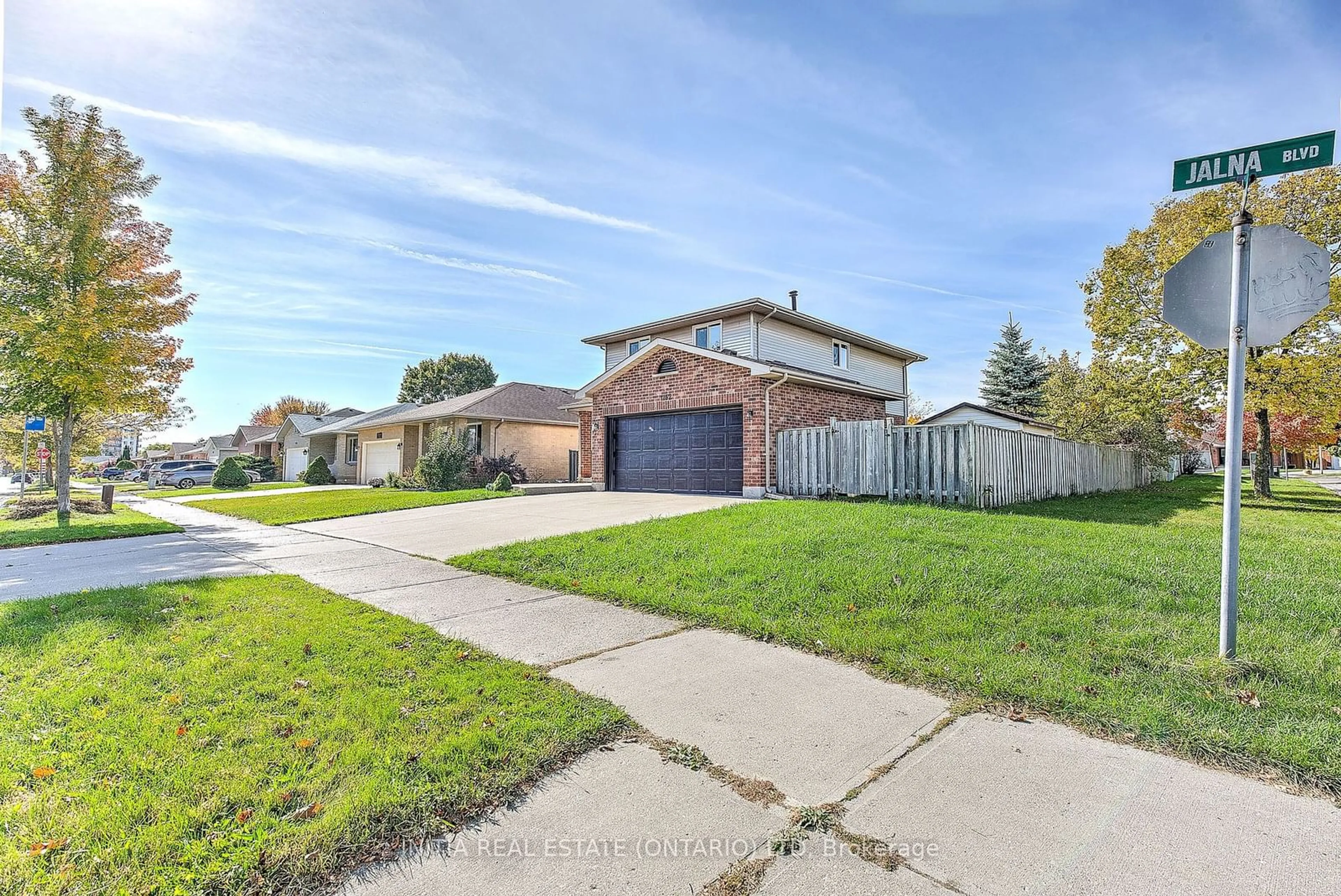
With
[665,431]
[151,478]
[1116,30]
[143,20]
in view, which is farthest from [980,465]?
[151,478]

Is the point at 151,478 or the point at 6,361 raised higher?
the point at 6,361

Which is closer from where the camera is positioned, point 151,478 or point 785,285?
point 785,285

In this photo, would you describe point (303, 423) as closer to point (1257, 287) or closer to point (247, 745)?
point (247, 745)

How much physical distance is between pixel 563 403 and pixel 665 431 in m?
12.6

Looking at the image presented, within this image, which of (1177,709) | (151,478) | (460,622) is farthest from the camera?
(151,478)

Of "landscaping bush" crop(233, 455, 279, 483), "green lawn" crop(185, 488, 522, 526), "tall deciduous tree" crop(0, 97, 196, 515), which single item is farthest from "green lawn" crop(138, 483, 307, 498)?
"tall deciduous tree" crop(0, 97, 196, 515)

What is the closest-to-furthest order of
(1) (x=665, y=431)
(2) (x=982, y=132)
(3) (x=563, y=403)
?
(2) (x=982, y=132) < (1) (x=665, y=431) < (3) (x=563, y=403)

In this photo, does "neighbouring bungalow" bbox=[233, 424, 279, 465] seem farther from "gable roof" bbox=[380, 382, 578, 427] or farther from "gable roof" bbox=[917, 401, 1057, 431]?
"gable roof" bbox=[917, 401, 1057, 431]

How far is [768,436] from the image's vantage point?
14117 millimetres

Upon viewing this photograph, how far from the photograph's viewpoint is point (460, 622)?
527 centimetres

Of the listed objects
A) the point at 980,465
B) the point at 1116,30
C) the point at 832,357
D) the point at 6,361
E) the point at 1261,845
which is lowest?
the point at 1261,845

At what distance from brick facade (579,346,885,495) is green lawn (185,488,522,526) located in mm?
4119

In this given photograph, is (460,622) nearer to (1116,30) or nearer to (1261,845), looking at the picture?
(1261,845)

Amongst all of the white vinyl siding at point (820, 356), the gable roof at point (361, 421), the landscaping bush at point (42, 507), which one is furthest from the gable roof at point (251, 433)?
the white vinyl siding at point (820, 356)
